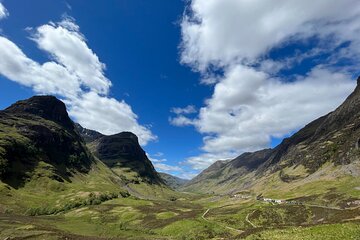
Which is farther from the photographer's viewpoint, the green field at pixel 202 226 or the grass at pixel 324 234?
the green field at pixel 202 226

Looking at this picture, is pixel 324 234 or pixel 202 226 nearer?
pixel 324 234

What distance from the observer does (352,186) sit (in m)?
185

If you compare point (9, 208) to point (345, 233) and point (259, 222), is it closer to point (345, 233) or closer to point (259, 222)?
point (259, 222)

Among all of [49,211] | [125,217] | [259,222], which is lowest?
[259,222]

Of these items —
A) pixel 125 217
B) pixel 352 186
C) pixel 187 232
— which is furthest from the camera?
pixel 352 186

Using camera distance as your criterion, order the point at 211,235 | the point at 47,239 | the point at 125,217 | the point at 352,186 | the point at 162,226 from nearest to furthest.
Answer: the point at 47,239 < the point at 211,235 < the point at 162,226 < the point at 125,217 < the point at 352,186

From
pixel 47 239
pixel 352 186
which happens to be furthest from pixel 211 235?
pixel 352 186

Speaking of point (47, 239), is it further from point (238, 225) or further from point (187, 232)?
point (238, 225)

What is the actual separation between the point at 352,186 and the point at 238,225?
115 m

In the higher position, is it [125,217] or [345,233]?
[125,217]

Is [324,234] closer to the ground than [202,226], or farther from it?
closer to the ground

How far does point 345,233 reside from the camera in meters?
42.1

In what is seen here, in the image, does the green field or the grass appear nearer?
the grass

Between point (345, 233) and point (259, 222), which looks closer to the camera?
point (345, 233)
